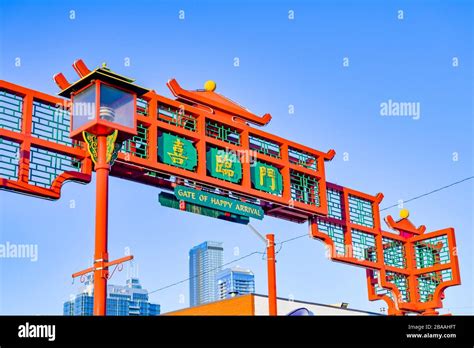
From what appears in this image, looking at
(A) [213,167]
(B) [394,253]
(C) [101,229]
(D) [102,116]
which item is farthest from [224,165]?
(B) [394,253]

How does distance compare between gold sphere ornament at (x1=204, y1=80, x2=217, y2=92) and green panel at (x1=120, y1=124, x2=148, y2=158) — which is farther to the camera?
gold sphere ornament at (x1=204, y1=80, x2=217, y2=92)

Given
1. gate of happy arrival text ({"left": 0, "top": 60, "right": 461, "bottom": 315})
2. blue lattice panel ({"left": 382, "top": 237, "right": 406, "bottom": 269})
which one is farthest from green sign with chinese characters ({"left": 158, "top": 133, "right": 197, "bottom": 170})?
blue lattice panel ({"left": 382, "top": 237, "right": 406, "bottom": 269})

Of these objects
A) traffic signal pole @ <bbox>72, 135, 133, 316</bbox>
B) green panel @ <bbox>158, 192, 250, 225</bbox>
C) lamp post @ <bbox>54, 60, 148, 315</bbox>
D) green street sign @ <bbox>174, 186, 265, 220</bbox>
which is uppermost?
lamp post @ <bbox>54, 60, 148, 315</bbox>

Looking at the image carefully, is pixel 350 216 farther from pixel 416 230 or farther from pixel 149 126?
pixel 149 126

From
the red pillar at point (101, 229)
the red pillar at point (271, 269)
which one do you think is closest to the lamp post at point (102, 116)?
the red pillar at point (101, 229)

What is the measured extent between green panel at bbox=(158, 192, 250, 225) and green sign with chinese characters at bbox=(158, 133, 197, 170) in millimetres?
755

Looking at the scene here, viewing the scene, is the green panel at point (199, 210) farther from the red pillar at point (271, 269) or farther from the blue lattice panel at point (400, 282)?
the blue lattice panel at point (400, 282)

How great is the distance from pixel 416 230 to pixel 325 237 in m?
4.41

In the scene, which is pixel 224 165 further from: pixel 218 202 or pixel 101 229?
pixel 101 229

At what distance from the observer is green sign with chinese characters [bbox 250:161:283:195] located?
1595 cm

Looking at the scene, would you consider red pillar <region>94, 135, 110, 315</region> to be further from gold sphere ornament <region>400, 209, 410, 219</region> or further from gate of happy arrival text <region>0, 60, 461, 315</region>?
gold sphere ornament <region>400, 209, 410, 219</region>

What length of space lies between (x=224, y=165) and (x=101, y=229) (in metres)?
4.40

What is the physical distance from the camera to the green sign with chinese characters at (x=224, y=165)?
49.5 ft
